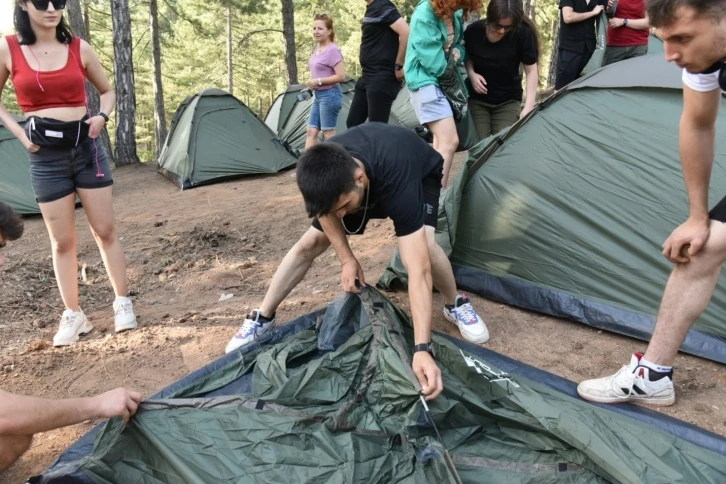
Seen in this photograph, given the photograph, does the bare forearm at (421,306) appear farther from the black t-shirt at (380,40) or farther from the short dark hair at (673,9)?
the black t-shirt at (380,40)

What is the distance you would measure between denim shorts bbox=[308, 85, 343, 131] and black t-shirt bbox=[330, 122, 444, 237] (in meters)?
3.92

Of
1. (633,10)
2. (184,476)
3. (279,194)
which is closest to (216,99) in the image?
(279,194)

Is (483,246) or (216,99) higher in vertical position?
(483,246)

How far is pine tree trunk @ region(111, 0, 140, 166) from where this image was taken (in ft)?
30.5

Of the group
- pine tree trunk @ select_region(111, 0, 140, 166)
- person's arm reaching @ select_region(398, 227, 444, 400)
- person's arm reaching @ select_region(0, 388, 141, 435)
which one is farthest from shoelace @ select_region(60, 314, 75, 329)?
pine tree trunk @ select_region(111, 0, 140, 166)

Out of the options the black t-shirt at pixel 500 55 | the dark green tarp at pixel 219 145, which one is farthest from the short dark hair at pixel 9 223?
the dark green tarp at pixel 219 145

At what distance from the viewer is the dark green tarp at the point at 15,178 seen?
22.6ft

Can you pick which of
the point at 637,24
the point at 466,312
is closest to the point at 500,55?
the point at 466,312

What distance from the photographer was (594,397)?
95.8 inches

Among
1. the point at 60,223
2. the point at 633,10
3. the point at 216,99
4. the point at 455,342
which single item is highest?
the point at 633,10

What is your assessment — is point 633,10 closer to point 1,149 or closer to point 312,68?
point 312,68

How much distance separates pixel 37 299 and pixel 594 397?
3880 millimetres

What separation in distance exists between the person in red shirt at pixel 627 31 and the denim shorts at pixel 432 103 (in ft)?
8.18

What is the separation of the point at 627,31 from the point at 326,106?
3.09 metres
